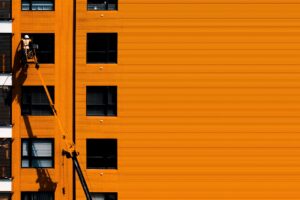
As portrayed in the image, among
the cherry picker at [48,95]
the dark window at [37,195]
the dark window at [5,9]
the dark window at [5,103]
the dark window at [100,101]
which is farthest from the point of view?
the dark window at [100,101]

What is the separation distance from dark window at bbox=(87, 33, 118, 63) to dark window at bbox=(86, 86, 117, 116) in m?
1.53

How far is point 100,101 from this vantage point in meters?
19.1

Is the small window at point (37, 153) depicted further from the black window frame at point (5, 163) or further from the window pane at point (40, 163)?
the black window frame at point (5, 163)

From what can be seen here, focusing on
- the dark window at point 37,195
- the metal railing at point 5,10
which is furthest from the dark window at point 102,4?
the dark window at point 37,195

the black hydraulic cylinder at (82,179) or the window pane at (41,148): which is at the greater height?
the window pane at (41,148)

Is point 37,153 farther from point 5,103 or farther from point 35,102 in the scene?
point 5,103

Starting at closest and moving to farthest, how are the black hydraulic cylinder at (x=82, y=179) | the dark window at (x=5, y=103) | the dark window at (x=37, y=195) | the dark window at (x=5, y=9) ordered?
1. the black hydraulic cylinder at (x=82, y=179)
2. the dark window at (x=5, y=9)
3. the dark window at (x=5, y=103)
4. the dark window at (x=37, y=195)

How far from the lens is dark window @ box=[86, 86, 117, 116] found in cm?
1896

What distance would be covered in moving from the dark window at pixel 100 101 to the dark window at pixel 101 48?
153 cm

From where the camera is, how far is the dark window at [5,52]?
61.2 feet

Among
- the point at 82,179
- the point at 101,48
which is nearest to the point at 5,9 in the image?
the point at 101,48

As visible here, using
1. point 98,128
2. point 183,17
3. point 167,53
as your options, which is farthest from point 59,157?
point 183,17

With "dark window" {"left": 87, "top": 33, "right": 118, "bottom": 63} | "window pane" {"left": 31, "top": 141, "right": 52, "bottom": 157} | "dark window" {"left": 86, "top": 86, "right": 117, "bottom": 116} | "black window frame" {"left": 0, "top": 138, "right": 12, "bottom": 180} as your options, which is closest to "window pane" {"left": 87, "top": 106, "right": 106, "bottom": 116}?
"dark window" {"left": 86, "top": 86, "right": 117, "bottom": 116}

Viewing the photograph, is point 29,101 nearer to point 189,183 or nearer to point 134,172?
point 134,172
